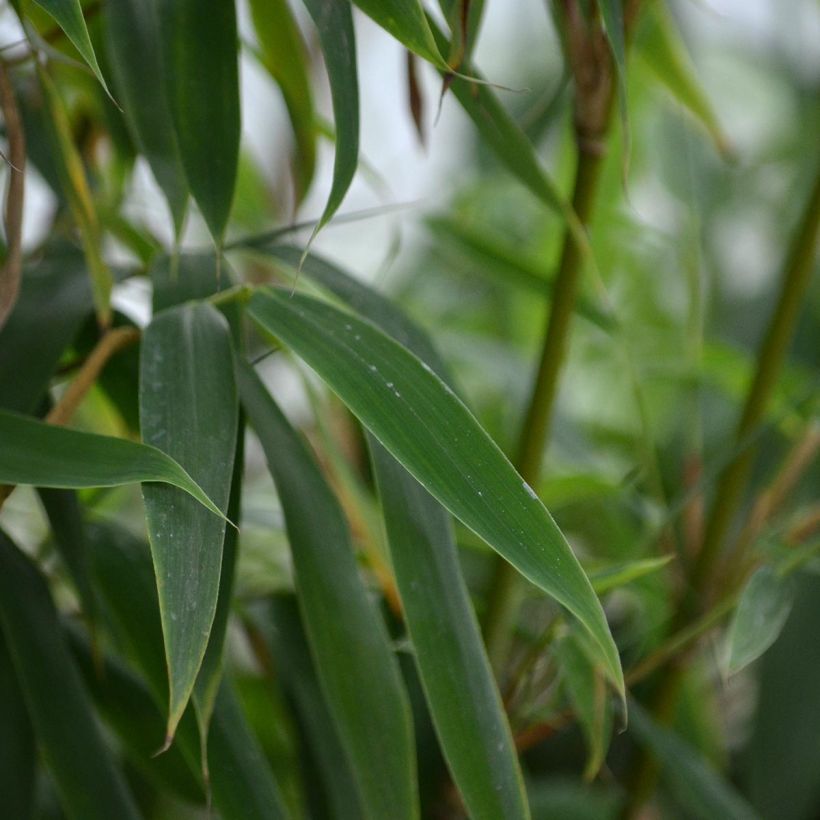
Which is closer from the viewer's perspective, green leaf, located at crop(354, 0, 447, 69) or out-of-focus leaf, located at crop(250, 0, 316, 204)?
green leaf, located at crop(354, 0, 447, 69)

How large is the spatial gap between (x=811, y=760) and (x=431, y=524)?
43 cm

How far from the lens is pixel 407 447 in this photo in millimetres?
283

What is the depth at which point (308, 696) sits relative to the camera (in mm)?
463

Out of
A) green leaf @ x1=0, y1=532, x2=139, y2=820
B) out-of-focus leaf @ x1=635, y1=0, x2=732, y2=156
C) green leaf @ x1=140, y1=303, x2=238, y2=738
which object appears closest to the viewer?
green leaf @ x1=140, y1=303, x2=238, y2=738

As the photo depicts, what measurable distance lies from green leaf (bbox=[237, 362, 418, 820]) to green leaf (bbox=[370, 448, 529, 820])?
1.1 inches

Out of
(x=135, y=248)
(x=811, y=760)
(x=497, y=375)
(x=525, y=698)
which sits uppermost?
(x=135, y=248)

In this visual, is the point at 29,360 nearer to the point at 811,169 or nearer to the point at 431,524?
the point at 431,524

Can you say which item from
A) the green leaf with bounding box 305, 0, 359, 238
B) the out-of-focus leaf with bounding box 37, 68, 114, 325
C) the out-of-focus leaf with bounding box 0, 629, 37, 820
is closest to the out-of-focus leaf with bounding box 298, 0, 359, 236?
the green leaf with bounding box 305, 0, 359, 238

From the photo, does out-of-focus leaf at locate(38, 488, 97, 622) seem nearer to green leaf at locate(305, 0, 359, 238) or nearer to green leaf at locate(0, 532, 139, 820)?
green leaf at locate(0, 532, 139, 820)

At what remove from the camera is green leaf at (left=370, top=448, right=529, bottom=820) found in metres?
0.30

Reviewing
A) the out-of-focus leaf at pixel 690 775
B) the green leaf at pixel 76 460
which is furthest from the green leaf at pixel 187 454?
the out-of-focus leaf at pixel 690 775

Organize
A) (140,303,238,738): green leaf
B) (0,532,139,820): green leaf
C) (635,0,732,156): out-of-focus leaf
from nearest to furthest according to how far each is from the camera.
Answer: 1. (140,303,238,738): green leaf
2. (0,532,139,820): green leaf
3. (635,0,732,156): out-of-focus leaf

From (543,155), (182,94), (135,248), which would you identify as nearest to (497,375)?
(135,248)

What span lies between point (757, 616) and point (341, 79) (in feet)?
0.76
